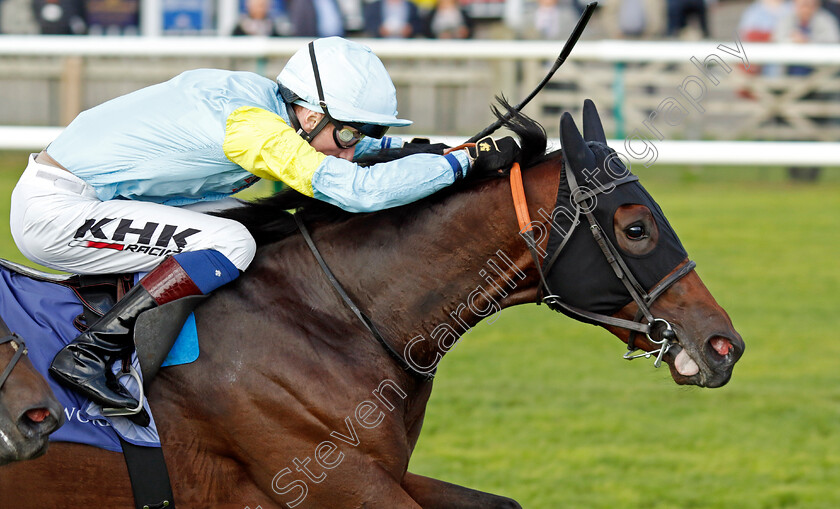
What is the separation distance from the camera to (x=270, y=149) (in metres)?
3.08

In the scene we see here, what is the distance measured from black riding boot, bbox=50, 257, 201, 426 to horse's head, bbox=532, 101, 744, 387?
109 cm

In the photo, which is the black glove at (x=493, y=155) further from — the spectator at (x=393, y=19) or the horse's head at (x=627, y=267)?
the spectator at (x=393, y=19)

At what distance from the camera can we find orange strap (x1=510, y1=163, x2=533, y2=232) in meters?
3.20

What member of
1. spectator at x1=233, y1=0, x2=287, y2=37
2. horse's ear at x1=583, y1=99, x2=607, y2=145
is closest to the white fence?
spectator at x1=233, y1=0, x2=287, y2=37

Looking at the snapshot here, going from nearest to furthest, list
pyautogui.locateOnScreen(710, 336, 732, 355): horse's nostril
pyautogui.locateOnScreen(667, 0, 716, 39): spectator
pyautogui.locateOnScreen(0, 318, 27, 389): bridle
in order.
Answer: pyautogui.locateOnScreen(0, 318, 27, 389): bridle, pyautogui.locateOnScreen(710, 336, 732, 355): horse's nostril, pyautogui.locateOnScreen(667, 0, 716, 39): spectator

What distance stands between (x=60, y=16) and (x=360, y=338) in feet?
37.3

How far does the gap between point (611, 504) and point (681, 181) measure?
8.63 m

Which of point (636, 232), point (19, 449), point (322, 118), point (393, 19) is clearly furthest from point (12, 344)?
point (393, 19)

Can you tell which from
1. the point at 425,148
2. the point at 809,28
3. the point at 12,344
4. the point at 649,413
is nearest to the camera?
the point at 12,344

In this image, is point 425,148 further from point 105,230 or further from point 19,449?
point 19,449

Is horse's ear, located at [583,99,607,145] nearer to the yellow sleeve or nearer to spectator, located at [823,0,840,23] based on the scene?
the yellow sleeve

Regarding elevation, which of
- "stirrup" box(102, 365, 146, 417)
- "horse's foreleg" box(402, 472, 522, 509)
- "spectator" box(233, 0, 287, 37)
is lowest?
"spectator" box(233, 0, 287, 37)

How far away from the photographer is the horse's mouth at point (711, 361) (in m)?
3.10

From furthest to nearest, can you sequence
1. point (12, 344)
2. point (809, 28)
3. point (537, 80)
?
point (809, 28) < point (537, 80) < point (12, 344)
